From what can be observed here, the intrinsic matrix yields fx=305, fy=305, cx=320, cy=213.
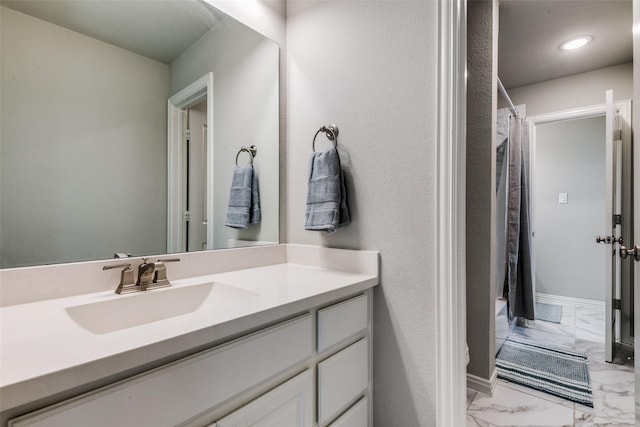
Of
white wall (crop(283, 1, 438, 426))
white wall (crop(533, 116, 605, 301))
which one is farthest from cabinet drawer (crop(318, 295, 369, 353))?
white wall (crop(533, 116, 605, 301))

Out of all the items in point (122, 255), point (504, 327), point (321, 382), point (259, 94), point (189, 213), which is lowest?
point (504, 327)

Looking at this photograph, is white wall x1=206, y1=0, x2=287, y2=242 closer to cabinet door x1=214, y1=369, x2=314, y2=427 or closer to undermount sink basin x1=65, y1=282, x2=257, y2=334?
undermount sink basin x1=65, y1=282, x2=257, y2=334

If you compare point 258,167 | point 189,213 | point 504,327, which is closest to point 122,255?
point 189,213

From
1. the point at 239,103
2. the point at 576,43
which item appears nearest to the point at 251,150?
the point at 239,103

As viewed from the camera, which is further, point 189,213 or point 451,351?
point 189,213

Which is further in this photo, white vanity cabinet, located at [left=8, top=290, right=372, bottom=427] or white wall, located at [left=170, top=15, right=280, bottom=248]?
white wall, located at [left=170, top=15, right=280, bottom=248]

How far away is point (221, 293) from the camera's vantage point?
3.53ft

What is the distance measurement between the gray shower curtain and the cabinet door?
2087mm

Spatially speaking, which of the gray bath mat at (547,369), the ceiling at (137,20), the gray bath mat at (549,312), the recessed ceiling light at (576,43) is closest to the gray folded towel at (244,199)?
the ceiling at (137,20)

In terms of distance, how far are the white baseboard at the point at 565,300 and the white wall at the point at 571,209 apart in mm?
37

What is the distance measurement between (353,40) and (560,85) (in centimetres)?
268

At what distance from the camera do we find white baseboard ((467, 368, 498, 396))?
169 cm

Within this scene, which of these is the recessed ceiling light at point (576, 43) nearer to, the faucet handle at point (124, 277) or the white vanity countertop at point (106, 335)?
the white vanity countertop at point (106, 335)

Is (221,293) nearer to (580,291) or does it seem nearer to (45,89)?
(45,89)
